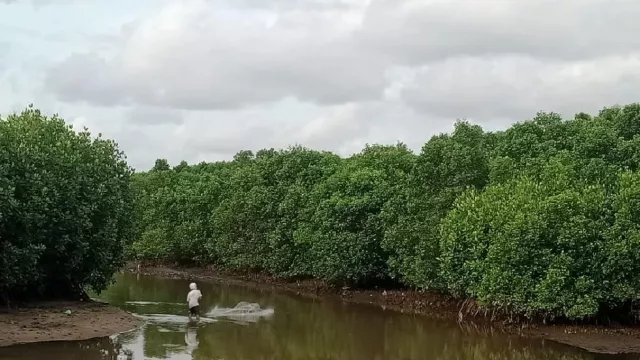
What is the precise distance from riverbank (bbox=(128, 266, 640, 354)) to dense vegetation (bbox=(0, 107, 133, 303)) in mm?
16223

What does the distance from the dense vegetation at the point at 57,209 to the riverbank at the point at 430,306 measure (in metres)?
16.2

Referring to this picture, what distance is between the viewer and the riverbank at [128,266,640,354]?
1145 inches

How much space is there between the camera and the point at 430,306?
127ft

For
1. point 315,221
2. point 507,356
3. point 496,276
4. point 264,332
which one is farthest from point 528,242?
point 315,221

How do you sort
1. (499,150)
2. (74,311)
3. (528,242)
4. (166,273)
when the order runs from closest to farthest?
(74,311) < (528,242) < (499,150) < (166,273)

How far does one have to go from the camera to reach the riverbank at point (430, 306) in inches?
1145

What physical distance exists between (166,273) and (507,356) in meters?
37.5

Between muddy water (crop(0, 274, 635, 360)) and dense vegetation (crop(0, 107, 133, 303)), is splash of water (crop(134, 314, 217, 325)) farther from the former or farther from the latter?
dense vegetation (crop(0, 107, 133, 303))

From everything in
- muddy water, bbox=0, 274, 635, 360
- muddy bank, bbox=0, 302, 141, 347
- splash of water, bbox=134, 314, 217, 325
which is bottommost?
muddy water, bbox=0, 274, 635, 360

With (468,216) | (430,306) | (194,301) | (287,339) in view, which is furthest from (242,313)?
(468,216)

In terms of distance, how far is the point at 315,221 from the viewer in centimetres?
4578

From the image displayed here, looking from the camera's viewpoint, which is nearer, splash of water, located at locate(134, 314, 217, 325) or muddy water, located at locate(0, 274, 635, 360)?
muddy water, located at locate(0, 274, 635, 360)

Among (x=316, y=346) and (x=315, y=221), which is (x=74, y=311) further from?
(x=315, y=221)

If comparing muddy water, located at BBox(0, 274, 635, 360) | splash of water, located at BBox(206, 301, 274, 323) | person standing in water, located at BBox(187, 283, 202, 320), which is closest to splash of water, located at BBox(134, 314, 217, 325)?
muddy water, located at BBox(0, 274, 635, 360)
